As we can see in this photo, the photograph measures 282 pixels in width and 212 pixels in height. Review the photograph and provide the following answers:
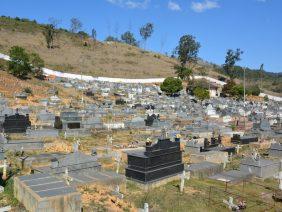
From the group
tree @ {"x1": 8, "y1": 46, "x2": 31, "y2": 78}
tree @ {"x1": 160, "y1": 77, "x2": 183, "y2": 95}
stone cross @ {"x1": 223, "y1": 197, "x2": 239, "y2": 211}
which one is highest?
tree @ {"x1": 8, "y1": 46, "x2": 31, "y2": 78}

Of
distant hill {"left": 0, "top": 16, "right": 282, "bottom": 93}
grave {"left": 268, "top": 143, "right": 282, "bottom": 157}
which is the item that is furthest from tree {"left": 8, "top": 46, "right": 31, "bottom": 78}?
grave {"left": 268, "top": 143, "right": 282, "bottom": 157}

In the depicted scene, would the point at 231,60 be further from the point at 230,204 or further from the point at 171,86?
the point at 230,204

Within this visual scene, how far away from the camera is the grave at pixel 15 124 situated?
86.8 ft

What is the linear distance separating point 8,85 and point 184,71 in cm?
3790

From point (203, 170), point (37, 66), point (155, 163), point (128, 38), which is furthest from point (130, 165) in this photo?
point (128, 38)

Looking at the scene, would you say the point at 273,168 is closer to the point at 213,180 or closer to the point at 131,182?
the point at 213,180

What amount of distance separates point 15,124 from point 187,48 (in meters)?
72.7

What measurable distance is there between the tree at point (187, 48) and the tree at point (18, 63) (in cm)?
4621

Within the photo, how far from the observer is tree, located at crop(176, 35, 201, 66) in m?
95.2

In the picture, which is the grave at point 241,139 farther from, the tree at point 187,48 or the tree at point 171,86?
the tree at point 187,48

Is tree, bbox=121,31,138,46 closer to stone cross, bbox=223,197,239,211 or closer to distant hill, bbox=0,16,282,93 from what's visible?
distant hill, bbox=0,16,282,93

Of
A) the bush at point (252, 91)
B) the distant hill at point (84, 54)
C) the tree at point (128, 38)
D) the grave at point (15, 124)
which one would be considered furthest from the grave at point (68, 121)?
the tree at point (128, 38)

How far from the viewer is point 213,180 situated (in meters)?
17.3

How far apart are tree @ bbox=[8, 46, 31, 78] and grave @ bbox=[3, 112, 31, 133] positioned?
1242 inches
